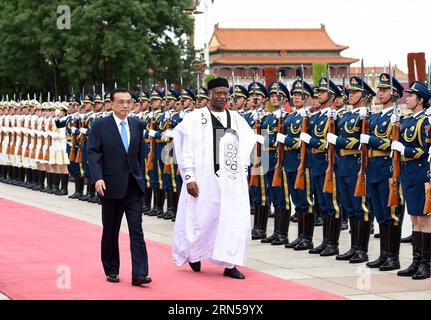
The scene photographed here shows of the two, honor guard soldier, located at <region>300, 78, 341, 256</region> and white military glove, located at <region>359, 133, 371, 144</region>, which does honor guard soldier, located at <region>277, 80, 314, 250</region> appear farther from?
white military glove, located at <region>359, 133, 371, 144</region>

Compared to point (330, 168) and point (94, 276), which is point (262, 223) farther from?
point (94, 276)

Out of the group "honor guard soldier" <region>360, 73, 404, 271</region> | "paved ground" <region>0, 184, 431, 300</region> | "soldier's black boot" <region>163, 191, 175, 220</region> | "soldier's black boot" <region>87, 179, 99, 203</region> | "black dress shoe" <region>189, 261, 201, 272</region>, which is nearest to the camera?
"paved ground" <region>0, 184, 431, 300</region>

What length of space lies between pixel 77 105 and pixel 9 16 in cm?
2270

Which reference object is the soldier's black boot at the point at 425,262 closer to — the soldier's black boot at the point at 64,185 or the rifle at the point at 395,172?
the rifle at the point at 395,172

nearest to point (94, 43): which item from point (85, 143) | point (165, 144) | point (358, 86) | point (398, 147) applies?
point (85, 143)

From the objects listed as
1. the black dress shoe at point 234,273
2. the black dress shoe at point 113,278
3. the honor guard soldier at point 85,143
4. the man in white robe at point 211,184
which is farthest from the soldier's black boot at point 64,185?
the black dress shoe at point 113,278

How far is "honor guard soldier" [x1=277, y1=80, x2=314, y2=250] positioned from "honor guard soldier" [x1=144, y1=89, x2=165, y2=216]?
4297 mm

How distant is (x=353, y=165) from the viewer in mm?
10758

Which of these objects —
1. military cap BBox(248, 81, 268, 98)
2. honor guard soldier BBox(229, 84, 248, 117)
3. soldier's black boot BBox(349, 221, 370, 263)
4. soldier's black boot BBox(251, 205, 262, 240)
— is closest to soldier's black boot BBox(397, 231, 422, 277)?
soldier's black boot BBox(349, 221, 370, 263)

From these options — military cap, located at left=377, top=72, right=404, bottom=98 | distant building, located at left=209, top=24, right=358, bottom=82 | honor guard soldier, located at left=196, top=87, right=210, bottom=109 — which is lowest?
honor guard soldier, located at left=196, top=87, right=210, bottom=109

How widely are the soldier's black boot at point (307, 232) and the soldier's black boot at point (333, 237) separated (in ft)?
1.33

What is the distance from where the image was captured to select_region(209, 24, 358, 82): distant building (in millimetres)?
84625

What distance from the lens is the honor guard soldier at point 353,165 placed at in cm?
1065
